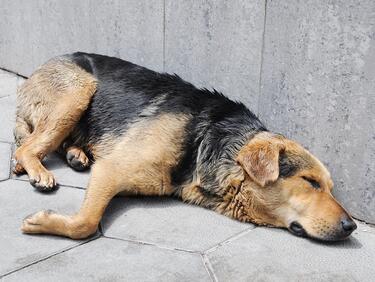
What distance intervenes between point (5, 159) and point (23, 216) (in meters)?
1.17

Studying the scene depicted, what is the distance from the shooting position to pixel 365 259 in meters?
3.85

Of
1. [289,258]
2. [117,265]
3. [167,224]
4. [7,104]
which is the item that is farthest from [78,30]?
[289,258]

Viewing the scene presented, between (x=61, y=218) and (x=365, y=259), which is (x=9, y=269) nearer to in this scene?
(x=61, y=218)

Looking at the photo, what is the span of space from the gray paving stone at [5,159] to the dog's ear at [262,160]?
6.81 ft

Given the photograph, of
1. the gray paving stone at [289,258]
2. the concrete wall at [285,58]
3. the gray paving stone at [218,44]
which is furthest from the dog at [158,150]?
the gray paving stone at [218,44]

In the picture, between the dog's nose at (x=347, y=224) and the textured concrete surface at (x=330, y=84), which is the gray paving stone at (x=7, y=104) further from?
the dog's nose at (x=347, y=224)

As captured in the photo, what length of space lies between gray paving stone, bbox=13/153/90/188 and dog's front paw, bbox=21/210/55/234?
2.77 feet

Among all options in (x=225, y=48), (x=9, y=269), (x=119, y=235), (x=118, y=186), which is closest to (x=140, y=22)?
(x=225, y=48)

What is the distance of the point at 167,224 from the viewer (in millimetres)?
4156

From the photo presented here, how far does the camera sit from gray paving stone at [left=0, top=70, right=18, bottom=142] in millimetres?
5785

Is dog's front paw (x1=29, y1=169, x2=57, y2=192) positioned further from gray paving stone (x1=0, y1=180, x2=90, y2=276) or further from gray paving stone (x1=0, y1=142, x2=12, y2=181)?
gray paving stone (x1=0, y1=142, x2=12, y2=181)

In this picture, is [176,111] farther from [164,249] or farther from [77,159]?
[164,249]

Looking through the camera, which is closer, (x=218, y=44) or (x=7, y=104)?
(x=218, y=44)

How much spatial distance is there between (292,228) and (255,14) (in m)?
1.86
